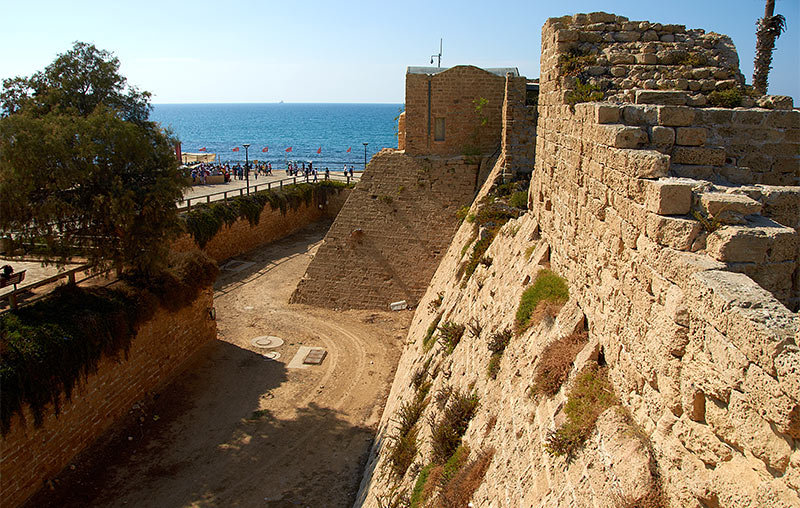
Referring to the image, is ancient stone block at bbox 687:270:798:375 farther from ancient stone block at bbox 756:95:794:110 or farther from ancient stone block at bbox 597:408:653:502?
ancient stone block at bbox 756:95:794:110

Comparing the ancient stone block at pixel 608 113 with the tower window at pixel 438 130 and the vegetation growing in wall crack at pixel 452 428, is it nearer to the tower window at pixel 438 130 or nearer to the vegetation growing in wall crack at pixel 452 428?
the vegetation growing in wall crack at pixel 452 428

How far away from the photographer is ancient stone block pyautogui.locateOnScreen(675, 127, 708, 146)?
516 cm

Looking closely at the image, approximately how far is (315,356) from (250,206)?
12.9 m

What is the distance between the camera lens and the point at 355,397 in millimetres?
14125

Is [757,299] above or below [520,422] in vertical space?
above

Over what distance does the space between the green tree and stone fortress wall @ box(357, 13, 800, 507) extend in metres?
8.93

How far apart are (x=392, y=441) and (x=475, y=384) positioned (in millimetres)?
2943

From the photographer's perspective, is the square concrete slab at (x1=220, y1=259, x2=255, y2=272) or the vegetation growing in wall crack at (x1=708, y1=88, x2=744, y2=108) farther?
the square concrete slab at (x1=220, y1=259, x2=255, y2=272)

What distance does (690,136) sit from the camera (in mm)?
5164

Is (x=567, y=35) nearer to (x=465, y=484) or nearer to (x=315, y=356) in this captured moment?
(x=465, y=484)

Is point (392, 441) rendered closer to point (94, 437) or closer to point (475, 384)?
point (475, 384)

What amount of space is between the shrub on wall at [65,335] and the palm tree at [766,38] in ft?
57.2

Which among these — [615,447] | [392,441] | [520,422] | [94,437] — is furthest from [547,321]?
[94,437]

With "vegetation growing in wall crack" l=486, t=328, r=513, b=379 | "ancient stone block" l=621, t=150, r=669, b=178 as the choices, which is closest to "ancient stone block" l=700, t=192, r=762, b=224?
"ancient stone block" l=621, t=150, r=669, b=178
